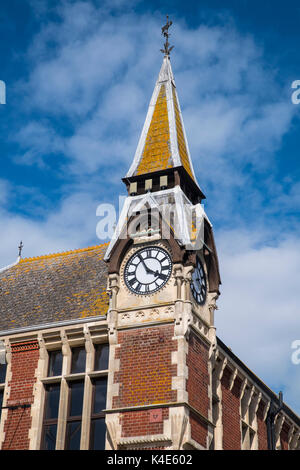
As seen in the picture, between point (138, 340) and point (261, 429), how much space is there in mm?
11789

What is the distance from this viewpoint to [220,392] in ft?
108

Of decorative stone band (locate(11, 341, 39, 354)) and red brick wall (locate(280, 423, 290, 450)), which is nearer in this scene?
decorative stone band (locate(11, 341, 39, 354))

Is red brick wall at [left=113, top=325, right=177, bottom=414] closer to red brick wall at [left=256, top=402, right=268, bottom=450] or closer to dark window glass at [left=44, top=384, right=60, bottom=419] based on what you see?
dark window glass at [left=44, top=384, right=60, bottom=419]

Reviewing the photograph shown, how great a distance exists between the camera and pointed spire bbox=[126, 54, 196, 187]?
3381 cm

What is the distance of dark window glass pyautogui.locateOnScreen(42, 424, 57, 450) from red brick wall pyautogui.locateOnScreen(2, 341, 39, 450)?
0.67 meters

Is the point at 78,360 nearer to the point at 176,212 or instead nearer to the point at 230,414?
the point at 176,212

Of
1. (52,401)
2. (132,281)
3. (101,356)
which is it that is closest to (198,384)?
(101,356)

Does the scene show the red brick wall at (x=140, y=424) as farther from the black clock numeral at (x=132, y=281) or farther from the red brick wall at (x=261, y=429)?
the red brick wall at (x=261, y=429)

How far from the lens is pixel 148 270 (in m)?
30.3

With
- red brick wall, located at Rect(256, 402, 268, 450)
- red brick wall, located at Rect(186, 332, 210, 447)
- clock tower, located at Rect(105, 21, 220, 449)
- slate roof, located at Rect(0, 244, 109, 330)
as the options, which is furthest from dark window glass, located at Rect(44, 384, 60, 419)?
red brick wall, located at Rect(256, 402, 268, 450)

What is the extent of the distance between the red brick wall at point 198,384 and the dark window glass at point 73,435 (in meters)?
4.67

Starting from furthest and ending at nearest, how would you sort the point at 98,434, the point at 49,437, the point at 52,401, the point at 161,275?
the point at 52,401
the point at 161,275
the point at 49,437
the point at 98,434
